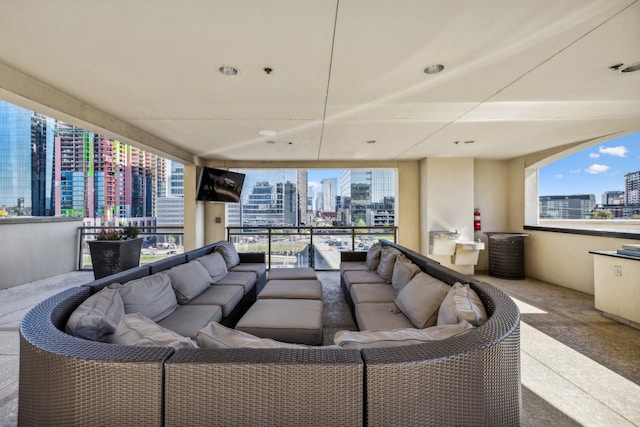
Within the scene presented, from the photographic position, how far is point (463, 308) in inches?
57.9

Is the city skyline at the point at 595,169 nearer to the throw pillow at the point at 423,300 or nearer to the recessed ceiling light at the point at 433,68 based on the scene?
the recessed ceiling light at the point at 433,68

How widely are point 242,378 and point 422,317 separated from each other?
149cm

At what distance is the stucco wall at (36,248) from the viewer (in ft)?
14.2

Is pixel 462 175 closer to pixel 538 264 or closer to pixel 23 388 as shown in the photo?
pixel 538 264

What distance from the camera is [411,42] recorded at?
1764 millimetres

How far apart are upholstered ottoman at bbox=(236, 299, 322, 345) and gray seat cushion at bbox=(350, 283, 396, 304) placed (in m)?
0.48

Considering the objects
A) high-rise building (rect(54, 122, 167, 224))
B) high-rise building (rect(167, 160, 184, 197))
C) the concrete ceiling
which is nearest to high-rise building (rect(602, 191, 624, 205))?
the concrete ceiling

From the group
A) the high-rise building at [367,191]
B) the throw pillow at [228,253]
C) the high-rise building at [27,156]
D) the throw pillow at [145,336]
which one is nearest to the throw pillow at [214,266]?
the throw pillow at [228,253]

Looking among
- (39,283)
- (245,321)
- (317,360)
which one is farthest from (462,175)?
(39,283)

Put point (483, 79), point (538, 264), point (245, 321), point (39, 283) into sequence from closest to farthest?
point (245, 321) < point (483, 79) < point (39, 283) < point (538, 264)

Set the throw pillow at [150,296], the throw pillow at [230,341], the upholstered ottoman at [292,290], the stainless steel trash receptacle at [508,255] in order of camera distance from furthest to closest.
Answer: the stainless steel trash receptacle at [508,255] < the upholstered ottoman at [292,290] < the throw pillow at [150,296] < the throw pillow at [230,341]

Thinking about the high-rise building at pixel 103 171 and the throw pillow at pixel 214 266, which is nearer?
the throw pillow at pixel 214 266

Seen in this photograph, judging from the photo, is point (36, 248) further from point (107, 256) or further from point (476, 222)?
point (476, 222)

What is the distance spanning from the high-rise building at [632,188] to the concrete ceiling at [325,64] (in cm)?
96
